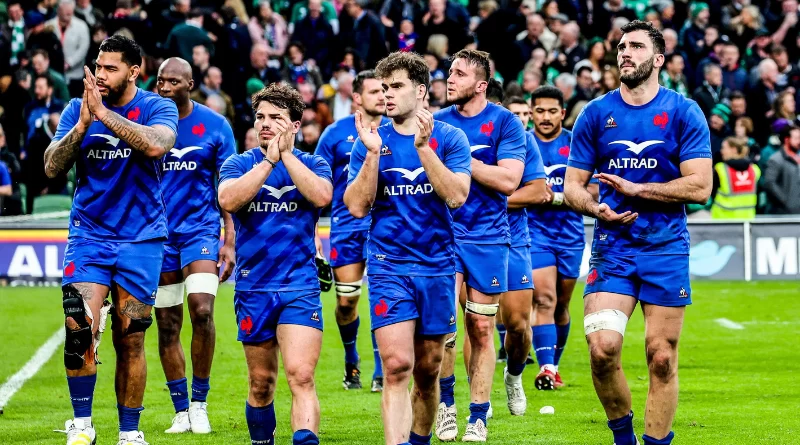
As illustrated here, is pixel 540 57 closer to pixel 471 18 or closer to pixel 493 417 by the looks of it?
pixel 471 18

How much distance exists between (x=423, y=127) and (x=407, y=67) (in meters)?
0.49

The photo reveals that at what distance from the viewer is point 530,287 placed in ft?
34.0

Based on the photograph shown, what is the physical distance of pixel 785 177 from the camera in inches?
811

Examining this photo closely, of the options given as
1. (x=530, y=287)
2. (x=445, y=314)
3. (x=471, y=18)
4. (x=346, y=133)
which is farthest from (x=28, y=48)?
(x=445, y=314)

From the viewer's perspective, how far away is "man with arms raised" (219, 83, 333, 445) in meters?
7.60

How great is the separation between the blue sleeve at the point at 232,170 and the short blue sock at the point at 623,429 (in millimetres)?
2740

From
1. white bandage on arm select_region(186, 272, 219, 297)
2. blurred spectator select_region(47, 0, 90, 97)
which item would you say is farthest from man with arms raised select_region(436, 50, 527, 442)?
blurred spectator select_region(47, 0, 90, 97)

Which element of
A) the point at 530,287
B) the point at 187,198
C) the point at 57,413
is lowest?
the point at 57,413

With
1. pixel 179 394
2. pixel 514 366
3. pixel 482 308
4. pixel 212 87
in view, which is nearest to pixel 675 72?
pixel 212 87

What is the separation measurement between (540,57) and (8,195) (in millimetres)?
8972

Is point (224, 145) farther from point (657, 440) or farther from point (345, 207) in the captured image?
point (657, 440)

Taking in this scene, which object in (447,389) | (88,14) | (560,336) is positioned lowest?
(560,336)

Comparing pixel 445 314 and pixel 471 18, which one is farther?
pixel 471 18

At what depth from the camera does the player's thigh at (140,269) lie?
850 cm
